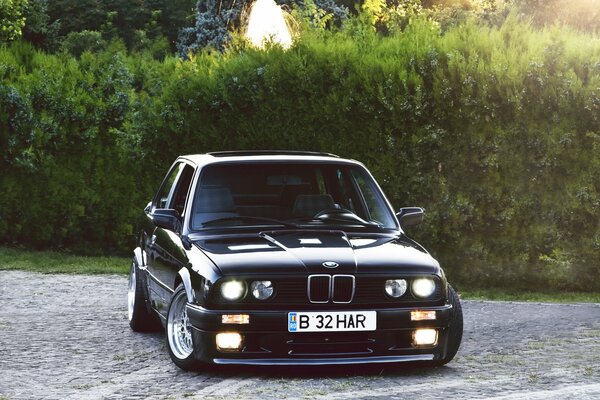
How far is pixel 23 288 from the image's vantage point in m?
14.9

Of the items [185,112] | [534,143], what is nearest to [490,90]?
[534,143]

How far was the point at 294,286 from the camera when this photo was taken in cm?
848

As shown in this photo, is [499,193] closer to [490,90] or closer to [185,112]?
[490,90]

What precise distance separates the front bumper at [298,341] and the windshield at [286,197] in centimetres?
129

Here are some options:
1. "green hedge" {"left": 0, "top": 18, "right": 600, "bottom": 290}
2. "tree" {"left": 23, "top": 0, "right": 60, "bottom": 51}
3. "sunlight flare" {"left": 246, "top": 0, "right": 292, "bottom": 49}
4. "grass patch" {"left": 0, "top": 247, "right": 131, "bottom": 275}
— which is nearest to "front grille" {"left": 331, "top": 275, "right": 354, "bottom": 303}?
"green hedge" {"left": 0, "top": 18, "right": 600, "bottom": 290}

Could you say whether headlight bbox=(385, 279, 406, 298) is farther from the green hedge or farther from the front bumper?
the green hedge

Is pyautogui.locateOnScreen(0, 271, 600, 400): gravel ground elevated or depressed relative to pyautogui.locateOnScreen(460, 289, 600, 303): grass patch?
elevated

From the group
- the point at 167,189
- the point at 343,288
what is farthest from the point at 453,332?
the point at 167,189

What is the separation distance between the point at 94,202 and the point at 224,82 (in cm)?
355

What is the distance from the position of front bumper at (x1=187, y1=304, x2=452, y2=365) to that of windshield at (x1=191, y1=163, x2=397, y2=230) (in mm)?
1295

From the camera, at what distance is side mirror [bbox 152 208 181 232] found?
387 inches

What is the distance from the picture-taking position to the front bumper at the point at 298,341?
8.42 metres

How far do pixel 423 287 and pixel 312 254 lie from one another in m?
0.81

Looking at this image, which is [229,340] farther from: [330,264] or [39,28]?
[39,28]
